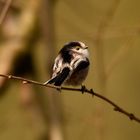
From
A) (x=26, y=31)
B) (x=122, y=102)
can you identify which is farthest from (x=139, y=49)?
(x=26, y=31)

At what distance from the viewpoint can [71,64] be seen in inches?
123

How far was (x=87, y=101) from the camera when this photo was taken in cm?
609

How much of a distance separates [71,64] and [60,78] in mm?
157

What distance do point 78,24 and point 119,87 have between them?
5.48ft

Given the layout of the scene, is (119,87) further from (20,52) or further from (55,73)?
(55,73)

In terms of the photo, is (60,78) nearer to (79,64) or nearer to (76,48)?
(79,64)

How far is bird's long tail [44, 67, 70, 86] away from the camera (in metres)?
2.91

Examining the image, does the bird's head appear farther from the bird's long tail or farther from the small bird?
the bird's long tail

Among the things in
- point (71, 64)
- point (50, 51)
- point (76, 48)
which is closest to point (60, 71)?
point (71, 64)

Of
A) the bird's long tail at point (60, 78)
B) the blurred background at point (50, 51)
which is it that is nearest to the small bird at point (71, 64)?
the bird's long tail at point (60, 78)

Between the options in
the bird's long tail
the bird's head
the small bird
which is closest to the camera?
the bird's long tail

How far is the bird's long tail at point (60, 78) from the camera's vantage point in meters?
2.91

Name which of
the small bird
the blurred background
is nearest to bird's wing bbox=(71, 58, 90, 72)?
the small bird

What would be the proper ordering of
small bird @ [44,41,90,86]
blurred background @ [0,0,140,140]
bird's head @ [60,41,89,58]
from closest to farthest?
1. small bird @ [44,41,90,86]
2. bird's head @ [60,41,89,58]
3. blurred background @ [0,0,140,140]
